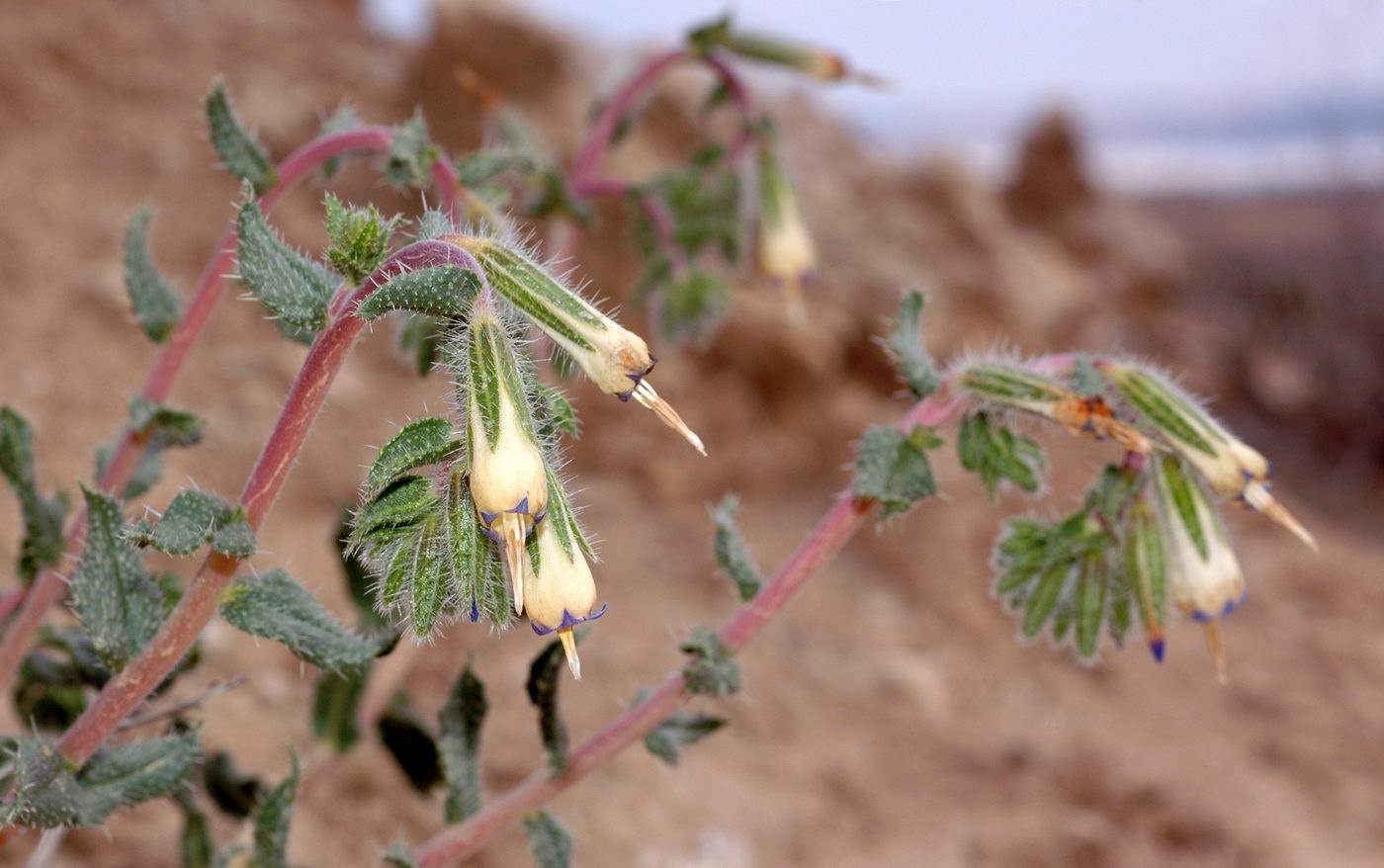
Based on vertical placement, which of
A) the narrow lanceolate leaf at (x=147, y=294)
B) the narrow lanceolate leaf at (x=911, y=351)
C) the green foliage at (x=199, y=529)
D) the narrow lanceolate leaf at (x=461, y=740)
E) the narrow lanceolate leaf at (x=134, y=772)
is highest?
the narrow lanceolate leaf at (x=911, y=351)

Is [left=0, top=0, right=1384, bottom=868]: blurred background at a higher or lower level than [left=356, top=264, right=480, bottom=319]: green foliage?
higher

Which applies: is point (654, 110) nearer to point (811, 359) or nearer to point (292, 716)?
point (811, 359)

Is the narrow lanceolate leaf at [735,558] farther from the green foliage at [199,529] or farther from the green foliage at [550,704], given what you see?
the green foliage at [199,529]

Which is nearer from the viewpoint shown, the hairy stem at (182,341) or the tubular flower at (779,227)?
the hairy stem at (182,341)

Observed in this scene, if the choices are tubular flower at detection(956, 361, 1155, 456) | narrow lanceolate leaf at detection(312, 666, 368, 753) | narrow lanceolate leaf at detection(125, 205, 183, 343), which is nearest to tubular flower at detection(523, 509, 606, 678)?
A: tubular flower at detection(956, 361, 1155, 456)

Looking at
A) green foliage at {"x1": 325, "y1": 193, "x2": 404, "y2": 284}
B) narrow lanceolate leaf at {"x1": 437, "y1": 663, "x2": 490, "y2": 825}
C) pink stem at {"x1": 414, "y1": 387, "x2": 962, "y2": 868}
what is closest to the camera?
green foliage at {"x1": 325, "y1": 193, "x2": 404, "y2": 284}

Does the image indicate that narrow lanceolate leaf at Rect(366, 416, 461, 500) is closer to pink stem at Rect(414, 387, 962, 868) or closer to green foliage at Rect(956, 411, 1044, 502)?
pink stem at Rect(414, 387, 962, 868)

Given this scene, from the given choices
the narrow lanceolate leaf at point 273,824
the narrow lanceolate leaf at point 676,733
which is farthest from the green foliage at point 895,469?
the narrow lanceolate leaf at point 273,824
